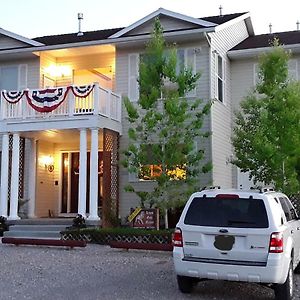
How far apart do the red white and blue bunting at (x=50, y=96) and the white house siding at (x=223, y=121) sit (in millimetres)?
4608

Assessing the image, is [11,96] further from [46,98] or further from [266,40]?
[266,40]

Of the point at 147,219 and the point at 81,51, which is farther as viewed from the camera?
the point at 81,51

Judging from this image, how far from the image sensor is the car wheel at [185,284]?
7723 mm

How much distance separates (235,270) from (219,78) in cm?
1279

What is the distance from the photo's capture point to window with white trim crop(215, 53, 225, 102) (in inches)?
730

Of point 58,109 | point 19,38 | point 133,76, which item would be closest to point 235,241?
point 58,109

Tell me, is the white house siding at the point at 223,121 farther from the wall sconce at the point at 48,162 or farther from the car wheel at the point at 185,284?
the car wheel at the point at 185,284

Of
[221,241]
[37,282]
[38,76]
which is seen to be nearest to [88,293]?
[37,282]

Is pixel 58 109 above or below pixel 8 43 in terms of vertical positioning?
below

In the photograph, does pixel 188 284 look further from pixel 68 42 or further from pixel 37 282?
pixel 68 42

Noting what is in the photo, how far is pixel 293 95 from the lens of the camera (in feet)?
48.5

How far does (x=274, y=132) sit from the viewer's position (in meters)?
14.8

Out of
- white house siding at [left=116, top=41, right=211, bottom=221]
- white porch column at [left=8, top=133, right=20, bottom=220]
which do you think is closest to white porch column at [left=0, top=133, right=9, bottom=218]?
white porch column at [left=8, top=133, right=20, bottom=220]

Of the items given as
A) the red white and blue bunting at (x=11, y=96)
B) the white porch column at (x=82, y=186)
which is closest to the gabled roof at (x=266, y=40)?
the white porch column at (x=82, y=186)
